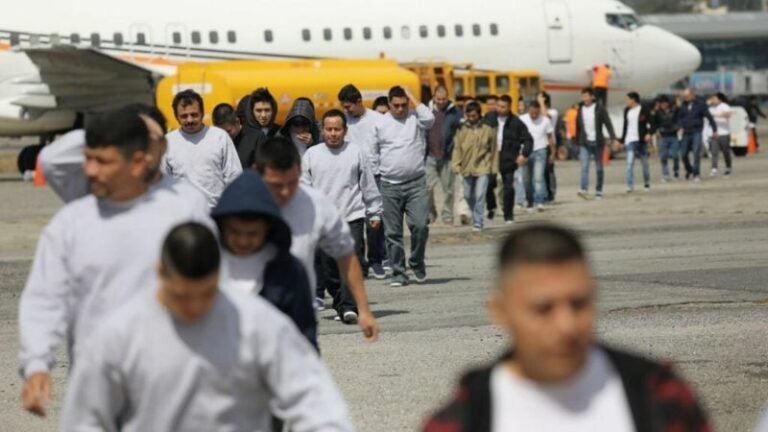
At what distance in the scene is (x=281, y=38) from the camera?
1550 inches

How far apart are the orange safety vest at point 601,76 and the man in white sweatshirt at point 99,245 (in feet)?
113

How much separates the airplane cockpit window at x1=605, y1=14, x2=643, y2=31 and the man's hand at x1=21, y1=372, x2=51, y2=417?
35290 millimetres

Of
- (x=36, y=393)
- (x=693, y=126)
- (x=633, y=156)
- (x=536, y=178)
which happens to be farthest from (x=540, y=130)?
(x=36, y=393)

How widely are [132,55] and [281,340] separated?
112 feet

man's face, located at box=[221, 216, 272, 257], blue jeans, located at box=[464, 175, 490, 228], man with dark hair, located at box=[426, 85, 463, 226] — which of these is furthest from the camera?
man with dark hair, located at box=[426, 85, 463, 226]

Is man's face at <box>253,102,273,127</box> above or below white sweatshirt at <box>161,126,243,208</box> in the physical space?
above

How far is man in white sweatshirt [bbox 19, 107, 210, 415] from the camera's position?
20.8 ft

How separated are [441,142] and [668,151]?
11.0m

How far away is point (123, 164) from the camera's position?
6375 mm

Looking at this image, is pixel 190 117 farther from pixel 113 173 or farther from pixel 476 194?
pixel 476 194

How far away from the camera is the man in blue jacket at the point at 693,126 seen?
1303 inches

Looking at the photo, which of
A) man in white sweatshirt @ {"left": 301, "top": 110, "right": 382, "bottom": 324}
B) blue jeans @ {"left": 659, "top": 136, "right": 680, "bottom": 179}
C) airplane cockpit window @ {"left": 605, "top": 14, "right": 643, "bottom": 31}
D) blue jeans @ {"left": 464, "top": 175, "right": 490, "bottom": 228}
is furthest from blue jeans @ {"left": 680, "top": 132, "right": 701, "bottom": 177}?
man in white sweatshirt @ {"left": 301, "top": 110, "right": 382, "bottom": 324}

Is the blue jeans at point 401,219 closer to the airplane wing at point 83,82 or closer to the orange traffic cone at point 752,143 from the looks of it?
the airplane wing at point 83,82

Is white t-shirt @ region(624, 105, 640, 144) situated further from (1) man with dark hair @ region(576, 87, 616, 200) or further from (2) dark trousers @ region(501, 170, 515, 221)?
(2) dark trousers @ region(501, 170, 515, 221)
